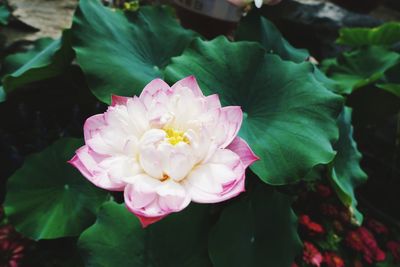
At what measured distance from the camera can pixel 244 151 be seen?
619mm

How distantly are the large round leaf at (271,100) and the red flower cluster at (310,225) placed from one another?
0.61 meters

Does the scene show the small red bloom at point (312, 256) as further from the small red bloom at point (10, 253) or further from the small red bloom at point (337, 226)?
the small red bloom at point (10, 253)

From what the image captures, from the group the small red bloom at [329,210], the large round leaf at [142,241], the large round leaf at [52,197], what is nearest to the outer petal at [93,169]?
the large round leaf at [142,241]

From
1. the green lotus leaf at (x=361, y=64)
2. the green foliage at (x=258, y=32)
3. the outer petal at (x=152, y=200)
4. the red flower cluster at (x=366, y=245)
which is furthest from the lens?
the green lotus leaf at (x=361, y=64)

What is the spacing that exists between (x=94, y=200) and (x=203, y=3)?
1025 mm

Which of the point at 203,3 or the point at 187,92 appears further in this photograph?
the point at 203,3

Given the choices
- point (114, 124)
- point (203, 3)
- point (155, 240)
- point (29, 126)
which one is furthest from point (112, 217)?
point (203, 3)

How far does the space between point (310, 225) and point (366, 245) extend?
268 millimetres

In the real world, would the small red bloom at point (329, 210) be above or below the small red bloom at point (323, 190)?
below

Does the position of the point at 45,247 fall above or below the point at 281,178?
below

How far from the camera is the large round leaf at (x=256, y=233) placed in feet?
2.91

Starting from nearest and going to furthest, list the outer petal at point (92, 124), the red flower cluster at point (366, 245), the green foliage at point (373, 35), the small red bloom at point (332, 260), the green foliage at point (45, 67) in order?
the outer petal at point (92, 124)
the green foliage at point (45, 67)
the small red bloom at point (332, 260)
the red flower cluster at point (366, 245)
the green foliage at point (373, 35)

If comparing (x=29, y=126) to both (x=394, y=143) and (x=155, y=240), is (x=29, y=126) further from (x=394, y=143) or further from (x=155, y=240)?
(x=394, y=143)

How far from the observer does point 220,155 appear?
59 centimetres
